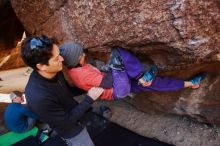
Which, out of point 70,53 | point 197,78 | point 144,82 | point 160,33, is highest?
point 160,33

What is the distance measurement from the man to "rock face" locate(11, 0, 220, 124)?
0.71 meters

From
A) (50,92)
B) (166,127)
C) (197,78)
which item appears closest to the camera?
(50,92)

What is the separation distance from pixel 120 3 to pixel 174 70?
1.17 m

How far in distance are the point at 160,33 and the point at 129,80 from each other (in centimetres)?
72

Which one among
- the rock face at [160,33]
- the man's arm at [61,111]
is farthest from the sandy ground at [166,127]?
the man's arm at [61,111]

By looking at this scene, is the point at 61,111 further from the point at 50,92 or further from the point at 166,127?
the point at 166,127

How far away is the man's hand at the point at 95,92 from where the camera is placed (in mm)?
3455

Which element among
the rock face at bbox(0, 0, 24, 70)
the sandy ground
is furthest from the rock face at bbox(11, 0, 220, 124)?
the rock face at bbox(0, 0, 24, 70)

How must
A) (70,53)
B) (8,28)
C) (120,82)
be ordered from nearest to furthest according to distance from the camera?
(70,53), (120,82), (8,28)

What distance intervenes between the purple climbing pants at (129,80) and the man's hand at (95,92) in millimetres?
196

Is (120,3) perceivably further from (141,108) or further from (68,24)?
(141,108)

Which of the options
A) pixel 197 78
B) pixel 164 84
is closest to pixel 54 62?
pixel 164 84

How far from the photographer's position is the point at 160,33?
328 centimetres

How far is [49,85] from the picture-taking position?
3.24 m
